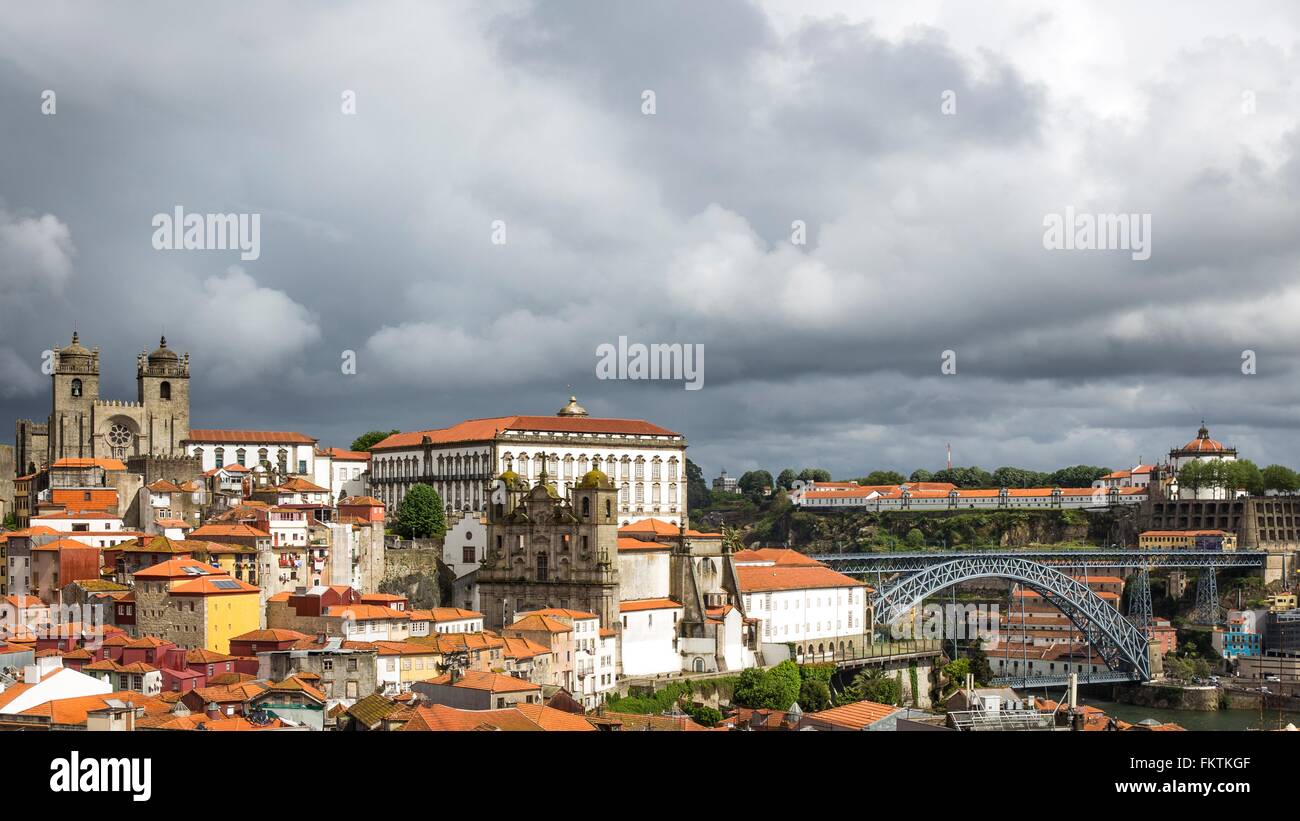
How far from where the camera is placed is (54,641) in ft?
146

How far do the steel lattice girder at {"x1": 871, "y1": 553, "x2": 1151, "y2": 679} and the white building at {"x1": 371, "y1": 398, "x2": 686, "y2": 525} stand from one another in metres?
13.9

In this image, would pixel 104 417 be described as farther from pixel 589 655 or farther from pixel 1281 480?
pixel 1281 480

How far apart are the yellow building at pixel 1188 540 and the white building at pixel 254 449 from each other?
68.7 m

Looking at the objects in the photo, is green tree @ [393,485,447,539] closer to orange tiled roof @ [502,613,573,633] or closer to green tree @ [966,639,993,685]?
orange tiled roof @ [502,613,573,633]

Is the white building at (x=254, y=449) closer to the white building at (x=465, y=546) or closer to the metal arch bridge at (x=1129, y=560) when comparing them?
the white building at (x=465, y=546)

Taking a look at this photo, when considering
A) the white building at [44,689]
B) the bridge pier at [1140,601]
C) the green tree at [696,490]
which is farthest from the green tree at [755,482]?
the white building at [44,689]

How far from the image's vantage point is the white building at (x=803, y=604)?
59.2 m

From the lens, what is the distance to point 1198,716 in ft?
243

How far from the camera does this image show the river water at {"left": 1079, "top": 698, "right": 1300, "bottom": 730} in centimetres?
7025

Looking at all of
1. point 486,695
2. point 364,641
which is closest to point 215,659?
point 364,641

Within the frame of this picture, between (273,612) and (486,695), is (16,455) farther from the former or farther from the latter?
(486,695)

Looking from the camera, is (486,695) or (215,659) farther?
(215,659)
